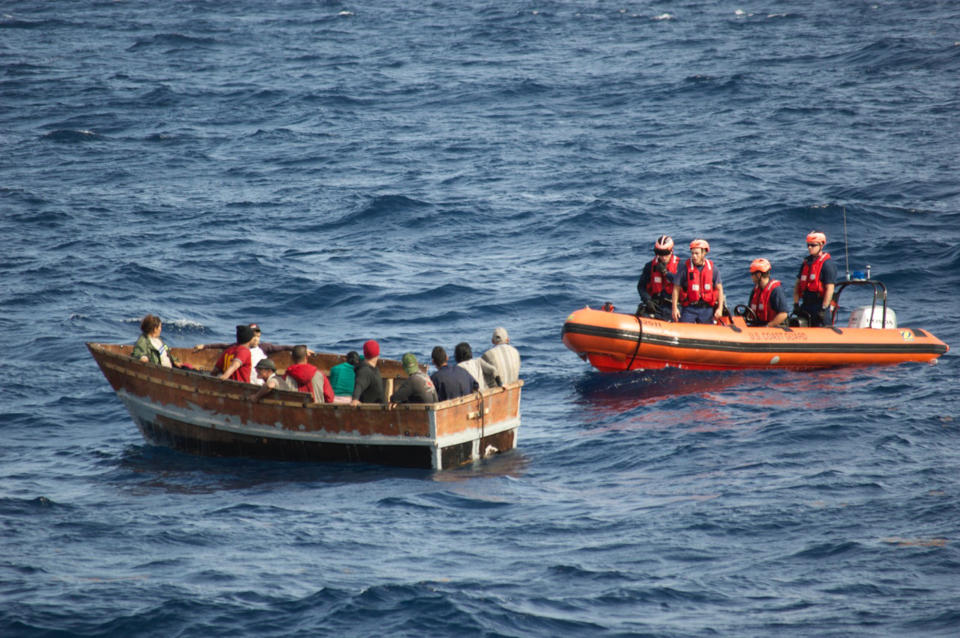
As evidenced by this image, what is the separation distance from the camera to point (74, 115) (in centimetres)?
3888

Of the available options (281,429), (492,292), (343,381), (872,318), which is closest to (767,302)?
(872,318)

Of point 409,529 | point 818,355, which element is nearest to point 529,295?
point 818,355

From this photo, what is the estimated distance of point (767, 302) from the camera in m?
17.8

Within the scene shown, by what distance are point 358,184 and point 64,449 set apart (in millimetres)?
16663

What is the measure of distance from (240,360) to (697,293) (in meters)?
→ 7.27

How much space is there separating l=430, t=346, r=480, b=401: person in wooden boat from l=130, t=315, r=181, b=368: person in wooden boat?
3710mm

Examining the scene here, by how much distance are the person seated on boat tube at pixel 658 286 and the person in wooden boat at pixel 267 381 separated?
619cm

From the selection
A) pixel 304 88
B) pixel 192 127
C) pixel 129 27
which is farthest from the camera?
pixel 129 27

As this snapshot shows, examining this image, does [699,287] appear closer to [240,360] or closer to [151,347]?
[240,360]

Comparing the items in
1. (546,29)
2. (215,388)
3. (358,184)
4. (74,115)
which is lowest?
(215,388)

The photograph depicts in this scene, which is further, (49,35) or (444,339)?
(49,35)

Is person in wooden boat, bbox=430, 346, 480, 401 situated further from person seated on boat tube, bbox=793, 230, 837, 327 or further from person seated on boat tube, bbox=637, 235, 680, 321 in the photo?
person seated on boat tube, bbox=793, 230, 837, 327

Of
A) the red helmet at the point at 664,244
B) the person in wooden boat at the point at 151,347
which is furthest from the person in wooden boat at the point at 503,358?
the person in wooden boat at the point at 151,347

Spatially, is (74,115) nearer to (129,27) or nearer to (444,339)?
(129,27)
